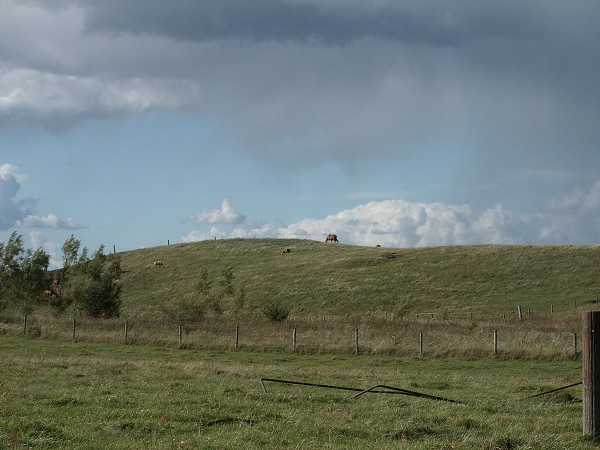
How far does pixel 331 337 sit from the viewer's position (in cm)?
3606

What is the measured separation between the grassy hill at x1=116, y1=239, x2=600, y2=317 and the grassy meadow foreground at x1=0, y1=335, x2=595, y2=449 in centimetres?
3941

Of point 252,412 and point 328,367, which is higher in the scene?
point 252,412

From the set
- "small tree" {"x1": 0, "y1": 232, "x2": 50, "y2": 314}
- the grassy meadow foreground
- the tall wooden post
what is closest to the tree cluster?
"small tree" {"x1": 0, "y1": 232, "x2": 50, "y2": 314}

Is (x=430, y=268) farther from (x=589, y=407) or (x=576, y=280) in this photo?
(x=589, y=407)

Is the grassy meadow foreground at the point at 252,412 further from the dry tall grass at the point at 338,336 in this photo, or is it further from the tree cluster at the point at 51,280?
Answer: the tree cluster at the point at 51,280

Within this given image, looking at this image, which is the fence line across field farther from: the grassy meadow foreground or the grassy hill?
the grassy hill

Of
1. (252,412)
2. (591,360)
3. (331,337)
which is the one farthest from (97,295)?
(591,360)

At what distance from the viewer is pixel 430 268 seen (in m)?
83.8

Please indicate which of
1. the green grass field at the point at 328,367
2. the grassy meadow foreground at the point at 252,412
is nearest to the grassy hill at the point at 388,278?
the green grass field at the point at 328,367

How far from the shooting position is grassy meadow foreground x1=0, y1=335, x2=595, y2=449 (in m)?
10.2

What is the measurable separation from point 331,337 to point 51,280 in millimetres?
34223

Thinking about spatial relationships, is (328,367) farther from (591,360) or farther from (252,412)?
(591,360)

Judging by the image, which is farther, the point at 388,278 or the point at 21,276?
the point at 388,278

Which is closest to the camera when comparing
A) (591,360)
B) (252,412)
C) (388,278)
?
(591,360)
